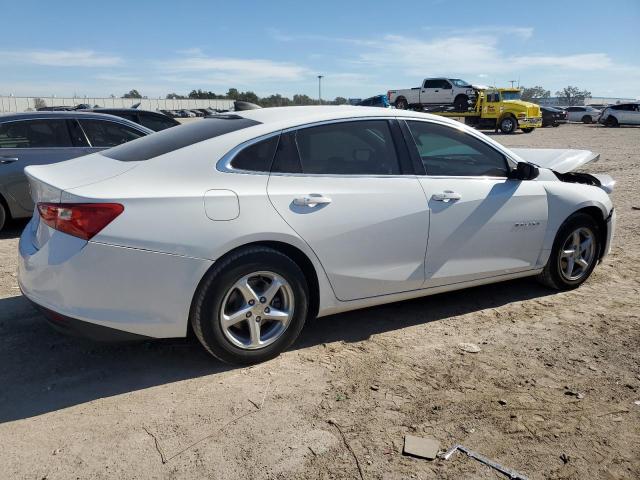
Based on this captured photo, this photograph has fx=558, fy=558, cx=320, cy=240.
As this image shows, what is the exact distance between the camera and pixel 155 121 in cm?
1114

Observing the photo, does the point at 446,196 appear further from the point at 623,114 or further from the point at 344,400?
the point at 623,114

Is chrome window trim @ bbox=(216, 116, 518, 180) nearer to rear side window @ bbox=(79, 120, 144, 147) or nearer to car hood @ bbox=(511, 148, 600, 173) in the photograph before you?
car hood @ bbox=(511, 148, 600, 173)

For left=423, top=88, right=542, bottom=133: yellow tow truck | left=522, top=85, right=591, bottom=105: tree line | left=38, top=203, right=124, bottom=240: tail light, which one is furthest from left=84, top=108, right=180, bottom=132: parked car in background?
left=522, top=85, right=591, bottom=105: tree line

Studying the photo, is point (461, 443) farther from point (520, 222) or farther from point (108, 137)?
point (108, 137)

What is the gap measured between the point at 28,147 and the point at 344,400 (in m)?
5.78

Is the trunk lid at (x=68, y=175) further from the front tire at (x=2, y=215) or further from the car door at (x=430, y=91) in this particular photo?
the car door at (x=430, y=91)

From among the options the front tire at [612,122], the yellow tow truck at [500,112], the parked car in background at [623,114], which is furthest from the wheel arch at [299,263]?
the front tire at [612,122]

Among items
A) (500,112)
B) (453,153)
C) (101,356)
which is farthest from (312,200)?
(500,112)

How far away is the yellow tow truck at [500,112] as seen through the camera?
99.4ft

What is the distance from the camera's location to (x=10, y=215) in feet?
22.7

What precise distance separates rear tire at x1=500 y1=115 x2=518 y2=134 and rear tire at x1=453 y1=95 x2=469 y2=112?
2.15 m

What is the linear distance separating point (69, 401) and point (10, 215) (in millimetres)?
4682

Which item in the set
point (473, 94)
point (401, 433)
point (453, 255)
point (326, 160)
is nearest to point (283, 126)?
point (326, 160)

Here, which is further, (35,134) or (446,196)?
(35,134)
